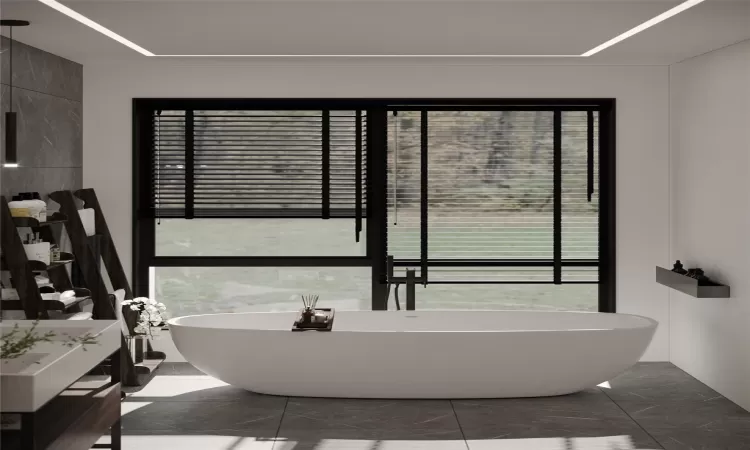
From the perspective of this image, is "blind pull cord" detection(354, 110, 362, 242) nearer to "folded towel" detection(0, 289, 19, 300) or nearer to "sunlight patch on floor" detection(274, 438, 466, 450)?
"sunlight patch on floor" detection(274, 438, 466, 450)

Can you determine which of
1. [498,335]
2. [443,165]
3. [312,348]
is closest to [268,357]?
[312,348]

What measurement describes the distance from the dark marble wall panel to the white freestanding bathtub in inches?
68.7

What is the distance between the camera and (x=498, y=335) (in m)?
5.36

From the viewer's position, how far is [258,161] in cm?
680

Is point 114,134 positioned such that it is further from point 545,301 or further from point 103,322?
point 545,301

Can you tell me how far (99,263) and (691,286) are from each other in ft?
13.0

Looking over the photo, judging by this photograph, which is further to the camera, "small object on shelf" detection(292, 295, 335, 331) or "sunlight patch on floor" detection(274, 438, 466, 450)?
"small object on shelf" detection(292, 295, 335, 331)

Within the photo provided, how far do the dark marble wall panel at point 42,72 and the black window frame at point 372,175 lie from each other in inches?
18.8

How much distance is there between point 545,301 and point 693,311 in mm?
1127

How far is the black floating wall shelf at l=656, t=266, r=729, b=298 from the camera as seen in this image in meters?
5.67

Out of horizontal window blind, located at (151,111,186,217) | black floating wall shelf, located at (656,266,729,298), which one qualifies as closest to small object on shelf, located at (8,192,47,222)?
horizontal window blind, located at (151,111,186,217)

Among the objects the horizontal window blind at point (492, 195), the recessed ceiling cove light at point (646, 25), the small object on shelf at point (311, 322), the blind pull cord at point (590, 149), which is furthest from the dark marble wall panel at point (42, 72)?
the blind pull cord at point (590, 149)

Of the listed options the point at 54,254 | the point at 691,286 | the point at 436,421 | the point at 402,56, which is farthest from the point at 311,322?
the point at 691,286

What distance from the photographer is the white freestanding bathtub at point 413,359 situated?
5371 mm
